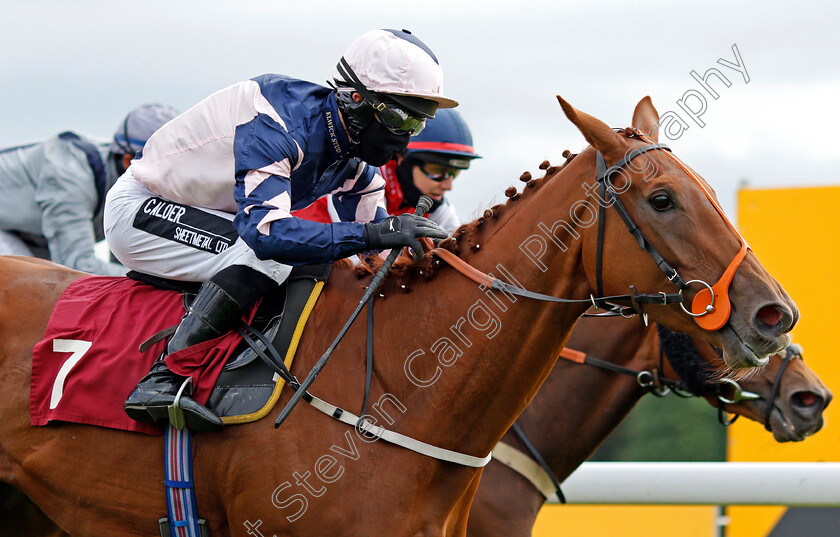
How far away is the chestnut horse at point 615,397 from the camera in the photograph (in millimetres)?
4590

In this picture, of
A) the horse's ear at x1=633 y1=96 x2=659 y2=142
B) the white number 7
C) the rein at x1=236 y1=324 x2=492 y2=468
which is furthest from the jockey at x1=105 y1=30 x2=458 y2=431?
the horse's ear at x1=633 y1=96 x2=659 y2=142

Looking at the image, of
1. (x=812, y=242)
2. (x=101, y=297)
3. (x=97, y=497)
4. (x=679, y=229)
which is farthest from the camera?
(x=812, y=242)

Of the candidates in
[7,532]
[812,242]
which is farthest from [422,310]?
[812,242]

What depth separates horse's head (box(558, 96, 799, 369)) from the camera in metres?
2.75

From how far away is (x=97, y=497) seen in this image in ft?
11.2

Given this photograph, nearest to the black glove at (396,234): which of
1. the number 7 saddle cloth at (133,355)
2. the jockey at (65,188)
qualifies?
the number 7 saddle cloth at (133,355)

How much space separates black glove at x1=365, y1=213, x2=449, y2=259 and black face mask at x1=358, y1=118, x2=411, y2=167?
397 millimetres

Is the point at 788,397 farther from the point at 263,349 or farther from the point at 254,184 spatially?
the point at 254,184

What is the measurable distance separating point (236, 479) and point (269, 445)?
0.18 metres

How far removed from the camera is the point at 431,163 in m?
5.62

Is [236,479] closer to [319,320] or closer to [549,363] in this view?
[319,320]

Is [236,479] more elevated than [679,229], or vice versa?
[679,229]

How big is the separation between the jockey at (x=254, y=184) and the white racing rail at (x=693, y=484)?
108 inches

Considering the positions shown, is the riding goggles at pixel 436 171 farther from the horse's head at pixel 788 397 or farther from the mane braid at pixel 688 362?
the horse's head at pixel 788 397
